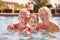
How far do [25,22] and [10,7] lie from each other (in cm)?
20

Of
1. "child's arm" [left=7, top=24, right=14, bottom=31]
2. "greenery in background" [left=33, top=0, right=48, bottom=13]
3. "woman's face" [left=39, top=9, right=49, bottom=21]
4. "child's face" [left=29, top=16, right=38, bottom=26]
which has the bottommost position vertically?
"child's arm" [left=7, top=24, right=14, bottom=31]

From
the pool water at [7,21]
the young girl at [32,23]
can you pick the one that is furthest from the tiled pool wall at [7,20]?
the young girl at [32,23]

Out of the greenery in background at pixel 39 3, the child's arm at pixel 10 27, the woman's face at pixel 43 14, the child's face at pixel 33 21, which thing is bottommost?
the child's arm at pixel 10 27

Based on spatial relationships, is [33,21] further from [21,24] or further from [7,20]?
[7,20]

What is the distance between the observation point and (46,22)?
98cm

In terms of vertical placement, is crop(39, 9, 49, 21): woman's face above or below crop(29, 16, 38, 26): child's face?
above

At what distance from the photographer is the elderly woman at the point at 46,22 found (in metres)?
0.97

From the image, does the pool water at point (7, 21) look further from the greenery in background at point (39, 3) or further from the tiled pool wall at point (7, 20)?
the greenery in background at point (39, 3)

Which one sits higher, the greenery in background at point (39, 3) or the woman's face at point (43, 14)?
the greenery in background at point (39, 3)

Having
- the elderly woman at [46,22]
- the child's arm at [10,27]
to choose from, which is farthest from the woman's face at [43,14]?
the child's arm at [10,27]

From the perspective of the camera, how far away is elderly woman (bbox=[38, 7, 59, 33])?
0.97m

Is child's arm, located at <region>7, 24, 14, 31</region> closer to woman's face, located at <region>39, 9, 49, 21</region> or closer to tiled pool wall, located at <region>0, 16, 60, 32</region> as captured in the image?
tiled pool wall, located at <region>0, 16, 60, 32</region>

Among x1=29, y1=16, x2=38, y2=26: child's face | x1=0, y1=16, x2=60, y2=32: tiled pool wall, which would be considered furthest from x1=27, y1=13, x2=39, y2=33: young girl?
x1=0, y1=16, x2=60, y2=32: tiled pool wall

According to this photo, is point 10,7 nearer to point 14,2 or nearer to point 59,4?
point 14,2
